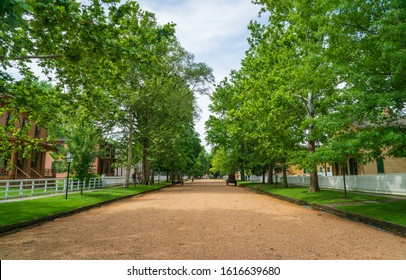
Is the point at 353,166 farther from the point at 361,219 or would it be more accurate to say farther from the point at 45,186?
the point at 45,186

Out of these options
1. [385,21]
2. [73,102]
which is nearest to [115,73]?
[73,102]

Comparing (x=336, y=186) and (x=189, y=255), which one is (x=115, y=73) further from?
(x=336, y=186)

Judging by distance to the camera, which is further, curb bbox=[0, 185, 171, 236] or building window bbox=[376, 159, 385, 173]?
building window bbox=[376, 159, 385, 173]

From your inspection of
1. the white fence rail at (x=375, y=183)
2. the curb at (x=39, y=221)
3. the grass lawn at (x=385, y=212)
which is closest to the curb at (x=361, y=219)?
the grass lawn at (x=385, y=212)

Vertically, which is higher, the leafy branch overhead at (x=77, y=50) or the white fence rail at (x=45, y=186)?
the leafy branch overhead at (x=77, y=50)

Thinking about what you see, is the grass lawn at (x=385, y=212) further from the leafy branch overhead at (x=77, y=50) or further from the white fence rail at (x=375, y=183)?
the leafy branch overhead at (x=77, y=50)

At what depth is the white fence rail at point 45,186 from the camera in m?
16.7

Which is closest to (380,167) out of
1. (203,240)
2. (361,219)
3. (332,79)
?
(332,79)

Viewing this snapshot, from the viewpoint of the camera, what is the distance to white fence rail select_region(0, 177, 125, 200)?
54.8 ft

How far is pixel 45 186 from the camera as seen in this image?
1919 cm

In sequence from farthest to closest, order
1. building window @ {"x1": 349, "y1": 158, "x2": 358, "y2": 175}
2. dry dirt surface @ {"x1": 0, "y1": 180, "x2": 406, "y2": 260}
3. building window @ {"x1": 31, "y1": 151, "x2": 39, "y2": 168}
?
building window @ {"x1": 349, "y1": 158, "x2": 358, "y2": 175}, building window @ {"x1": 31, "y1": 151, "x2": 39, "y2": 168}, dry dirt surface @ {"x1": 0, "y1": 180, "x2": 406, "y2": 260}

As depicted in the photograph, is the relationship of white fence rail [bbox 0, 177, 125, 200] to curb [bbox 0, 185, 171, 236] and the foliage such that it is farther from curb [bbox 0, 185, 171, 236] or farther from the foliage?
the foliage

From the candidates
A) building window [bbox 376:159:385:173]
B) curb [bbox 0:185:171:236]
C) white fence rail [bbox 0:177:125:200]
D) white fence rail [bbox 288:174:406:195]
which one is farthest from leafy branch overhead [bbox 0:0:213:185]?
building window [bbox 376:159:385:173]

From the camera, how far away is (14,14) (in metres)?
3.86
